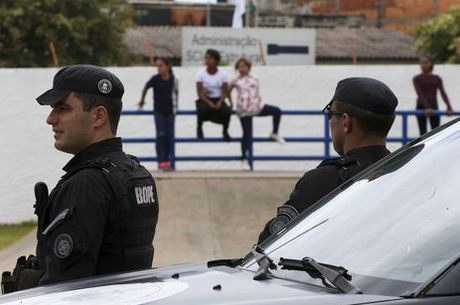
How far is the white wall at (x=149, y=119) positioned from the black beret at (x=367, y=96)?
11785mm

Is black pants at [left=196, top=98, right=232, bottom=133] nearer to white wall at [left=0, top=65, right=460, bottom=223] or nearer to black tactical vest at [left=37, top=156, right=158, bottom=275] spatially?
white wall at [left=0, top=65, right=460, bottom=223]

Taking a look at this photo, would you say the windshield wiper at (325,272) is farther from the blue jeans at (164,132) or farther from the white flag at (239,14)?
the white flag at (239,14)

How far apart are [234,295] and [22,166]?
1375 cm

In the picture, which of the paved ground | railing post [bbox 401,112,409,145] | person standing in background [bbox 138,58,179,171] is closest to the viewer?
the paved ground

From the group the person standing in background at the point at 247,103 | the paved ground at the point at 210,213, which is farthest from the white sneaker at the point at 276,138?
the paved ground at the point at 210,213

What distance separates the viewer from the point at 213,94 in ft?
52.0

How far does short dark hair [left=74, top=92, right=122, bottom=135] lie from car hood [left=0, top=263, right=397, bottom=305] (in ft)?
2.47

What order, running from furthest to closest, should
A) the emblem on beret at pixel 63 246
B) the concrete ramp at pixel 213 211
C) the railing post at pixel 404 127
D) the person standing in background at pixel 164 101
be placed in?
the railing post at pixel 404 127 < the person standing in background at pixel 164 101 < the concrete ramp at pixel 213 211 < the emblem on beret at pixel 63 246

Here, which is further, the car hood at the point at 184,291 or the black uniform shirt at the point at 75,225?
the black uniform shirt at the point at 75,225

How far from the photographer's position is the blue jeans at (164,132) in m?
15.9

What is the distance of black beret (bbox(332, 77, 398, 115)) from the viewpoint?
4500 mm

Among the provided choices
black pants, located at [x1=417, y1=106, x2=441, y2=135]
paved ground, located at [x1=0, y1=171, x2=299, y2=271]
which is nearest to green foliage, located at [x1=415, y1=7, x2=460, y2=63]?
black pants, located at [x1=417, y1=106, x2=441, y2=135]

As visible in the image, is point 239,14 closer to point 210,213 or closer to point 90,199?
point 210,213

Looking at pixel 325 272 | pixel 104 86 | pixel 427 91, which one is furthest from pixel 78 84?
pixel 427 91
